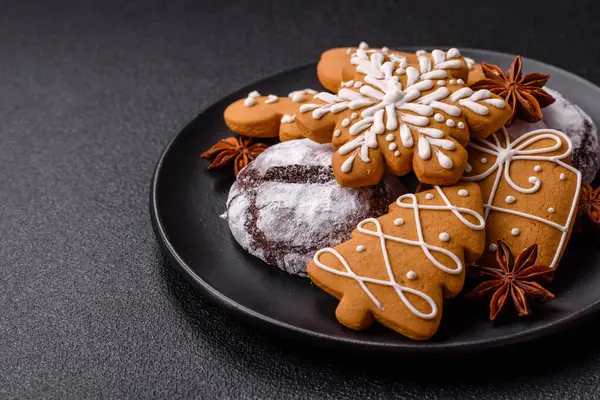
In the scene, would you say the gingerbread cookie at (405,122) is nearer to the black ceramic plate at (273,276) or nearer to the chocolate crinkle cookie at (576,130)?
the chocolate crinkle cookie at (576,130)

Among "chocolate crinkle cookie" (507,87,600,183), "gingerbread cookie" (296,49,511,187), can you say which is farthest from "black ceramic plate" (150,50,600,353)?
"gingerbread cookie" (296,49,511,187)

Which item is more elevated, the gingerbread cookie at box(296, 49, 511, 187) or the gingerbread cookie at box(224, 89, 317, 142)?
the gingerbread cookie at box(296, 49, 511, 187)

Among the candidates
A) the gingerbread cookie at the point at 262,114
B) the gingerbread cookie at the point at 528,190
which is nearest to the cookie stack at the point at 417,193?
the gingerbread cookie at the point at 528,190

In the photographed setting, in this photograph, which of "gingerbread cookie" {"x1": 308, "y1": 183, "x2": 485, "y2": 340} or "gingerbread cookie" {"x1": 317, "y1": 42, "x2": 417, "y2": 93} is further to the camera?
"gingerbread cookie" {"x1": 317, "y1": 42, "x2": 417, "y2": 93}

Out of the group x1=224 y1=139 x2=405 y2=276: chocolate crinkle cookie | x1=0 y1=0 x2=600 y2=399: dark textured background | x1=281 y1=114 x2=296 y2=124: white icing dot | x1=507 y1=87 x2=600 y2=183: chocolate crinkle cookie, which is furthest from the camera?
x1=281 y1=114 x2=296 y2=124: white icing dot

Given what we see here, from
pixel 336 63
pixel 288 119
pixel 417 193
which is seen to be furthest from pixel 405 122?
pixel 336 63

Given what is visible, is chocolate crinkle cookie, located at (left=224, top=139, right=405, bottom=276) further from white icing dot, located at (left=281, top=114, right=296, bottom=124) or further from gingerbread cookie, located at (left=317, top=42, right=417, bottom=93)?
gingerbread cookie, located at (left=317, top=42, right=417, bottom=93)

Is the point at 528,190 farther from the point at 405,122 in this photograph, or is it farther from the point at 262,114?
the point at 262,114
